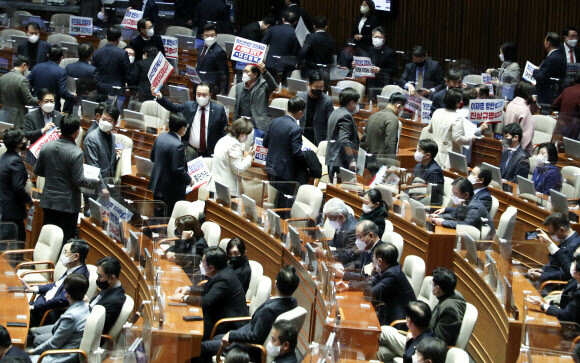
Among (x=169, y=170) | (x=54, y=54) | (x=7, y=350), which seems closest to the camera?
(x=7, y=350)

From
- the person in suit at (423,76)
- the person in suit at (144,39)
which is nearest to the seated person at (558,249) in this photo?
the person in suit at (423,76)

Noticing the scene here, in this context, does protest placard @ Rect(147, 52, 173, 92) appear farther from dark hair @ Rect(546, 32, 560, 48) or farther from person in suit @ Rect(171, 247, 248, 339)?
dark hair @ Rect(546, 32, 560, 48)

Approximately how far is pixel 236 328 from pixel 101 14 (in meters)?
9.90

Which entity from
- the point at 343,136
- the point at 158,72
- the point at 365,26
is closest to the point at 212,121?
the point at 158,72

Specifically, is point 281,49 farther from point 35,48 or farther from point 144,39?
point 35,48

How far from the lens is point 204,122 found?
11461 mm

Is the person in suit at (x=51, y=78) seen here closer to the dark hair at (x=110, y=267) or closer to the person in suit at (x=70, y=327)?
the dark hair at (x=110, y=267)

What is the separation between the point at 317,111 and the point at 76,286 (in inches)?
186

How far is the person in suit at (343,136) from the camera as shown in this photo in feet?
36.1

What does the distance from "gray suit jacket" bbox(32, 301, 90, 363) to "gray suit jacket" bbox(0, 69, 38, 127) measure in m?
5.48

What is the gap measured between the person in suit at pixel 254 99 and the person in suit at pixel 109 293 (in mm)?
4254

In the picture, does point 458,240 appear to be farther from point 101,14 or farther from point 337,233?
point 101,14

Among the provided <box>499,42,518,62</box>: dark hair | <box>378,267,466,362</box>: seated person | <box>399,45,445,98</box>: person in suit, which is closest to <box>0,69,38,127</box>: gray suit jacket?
<box>399,45,445,98</box>: person in suit

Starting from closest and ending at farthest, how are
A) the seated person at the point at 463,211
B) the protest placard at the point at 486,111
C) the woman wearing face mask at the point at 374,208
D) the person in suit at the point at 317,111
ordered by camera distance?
the woman wearing face mask at the point at 374,208, the seated person at the point at 463,211, the person in suit at the point at 317,111, the protest placard at the point at 486,111
